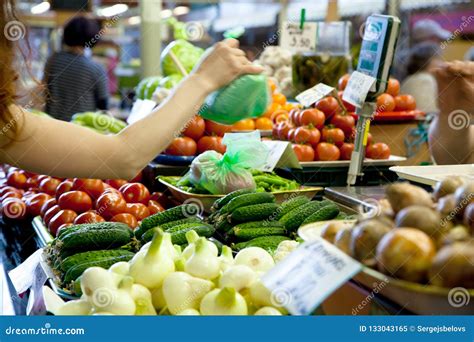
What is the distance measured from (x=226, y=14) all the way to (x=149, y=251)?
13072 millimetres

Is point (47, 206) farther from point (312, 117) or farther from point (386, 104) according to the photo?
point (386, 104)

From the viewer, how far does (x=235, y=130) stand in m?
3.81

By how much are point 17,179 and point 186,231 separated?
6.34ft

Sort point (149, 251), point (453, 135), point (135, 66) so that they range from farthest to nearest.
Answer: point (135, 66)
point (453, 135)
point (149, 251)

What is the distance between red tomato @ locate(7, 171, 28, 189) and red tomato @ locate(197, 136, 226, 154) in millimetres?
1072

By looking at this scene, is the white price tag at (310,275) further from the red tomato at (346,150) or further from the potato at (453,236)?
the red tomato at (346,150)

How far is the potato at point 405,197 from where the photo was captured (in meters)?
1.33

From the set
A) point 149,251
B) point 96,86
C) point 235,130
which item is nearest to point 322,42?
point 235,130

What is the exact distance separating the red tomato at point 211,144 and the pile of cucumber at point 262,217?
1025mm

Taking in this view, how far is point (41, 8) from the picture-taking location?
11469 millimetres

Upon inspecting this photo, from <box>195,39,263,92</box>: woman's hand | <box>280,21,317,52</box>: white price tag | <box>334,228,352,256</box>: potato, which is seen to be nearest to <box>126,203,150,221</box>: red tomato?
<box>195,39,263,92</box>: woman's hand
